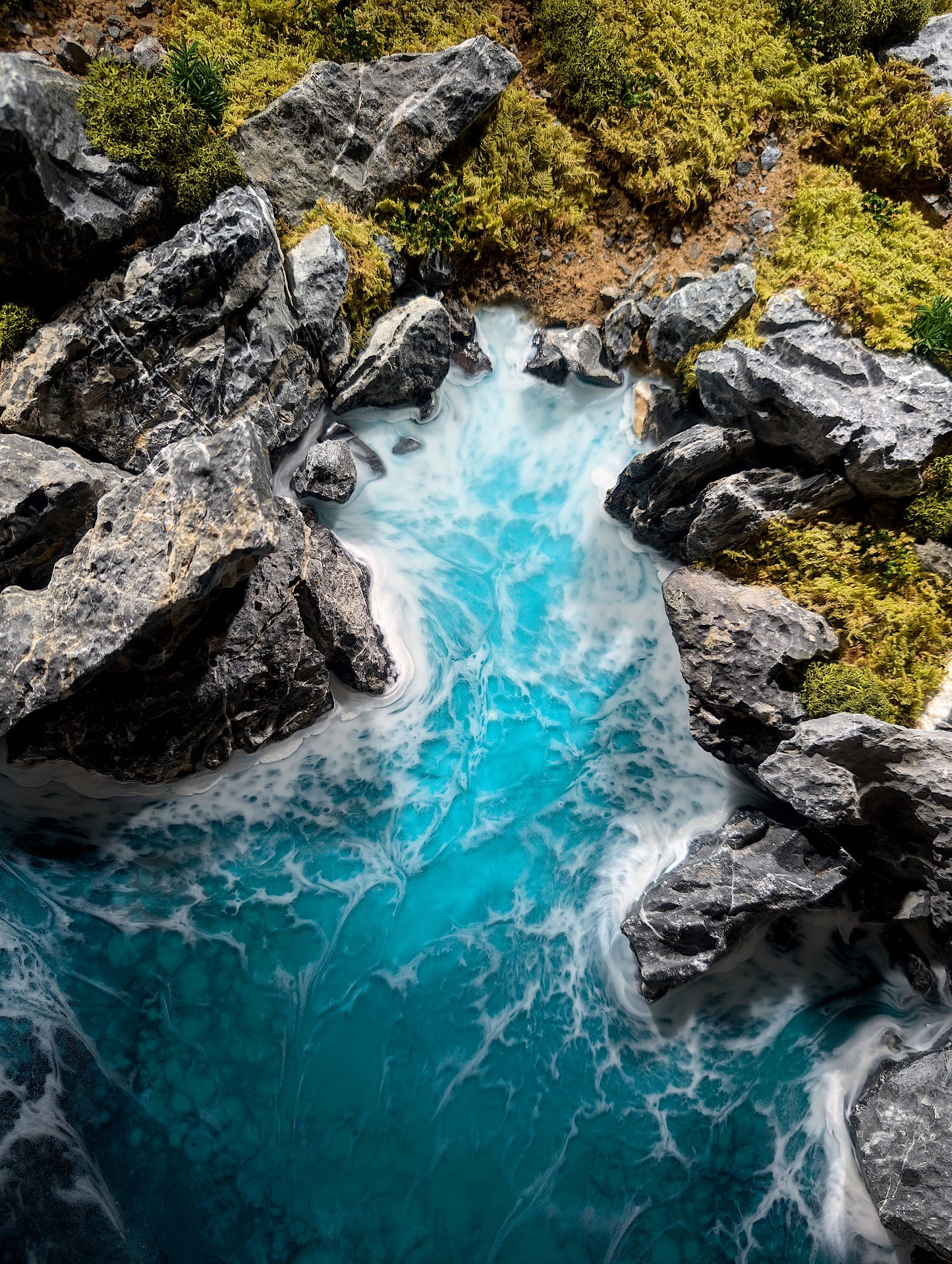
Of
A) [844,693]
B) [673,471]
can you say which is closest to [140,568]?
[673,471]

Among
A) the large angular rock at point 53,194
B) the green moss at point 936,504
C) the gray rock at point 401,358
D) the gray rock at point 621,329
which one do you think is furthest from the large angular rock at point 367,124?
the green moss at point 936,504

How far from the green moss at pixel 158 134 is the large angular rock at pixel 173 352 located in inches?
15.5

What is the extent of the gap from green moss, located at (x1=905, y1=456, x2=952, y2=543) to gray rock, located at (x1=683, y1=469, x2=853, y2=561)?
0.91 meters

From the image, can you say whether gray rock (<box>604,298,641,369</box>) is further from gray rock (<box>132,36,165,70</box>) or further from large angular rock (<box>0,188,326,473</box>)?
gray rock (<box>132,36,165,70</box>)

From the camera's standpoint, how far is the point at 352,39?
36.0 feet

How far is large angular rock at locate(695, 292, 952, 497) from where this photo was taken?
9305 mm

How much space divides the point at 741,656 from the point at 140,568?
8.19 metres

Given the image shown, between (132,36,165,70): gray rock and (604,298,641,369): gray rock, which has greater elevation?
(132,36,165,70): gray rock

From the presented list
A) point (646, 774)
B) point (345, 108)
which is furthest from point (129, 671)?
point (345, 108)

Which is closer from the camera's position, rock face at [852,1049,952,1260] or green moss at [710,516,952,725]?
rock face at [852,1049,952,1260]

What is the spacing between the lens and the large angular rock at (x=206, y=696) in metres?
9.23

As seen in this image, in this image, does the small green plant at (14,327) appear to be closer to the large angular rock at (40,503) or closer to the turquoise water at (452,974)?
the large angular rock at (40,503)

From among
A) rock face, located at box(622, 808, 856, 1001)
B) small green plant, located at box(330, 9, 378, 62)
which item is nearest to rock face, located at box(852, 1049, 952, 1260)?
rock face, located at box(622, 808, 856, 1001)

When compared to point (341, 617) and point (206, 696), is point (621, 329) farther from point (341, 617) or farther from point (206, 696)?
point (206, 696)
